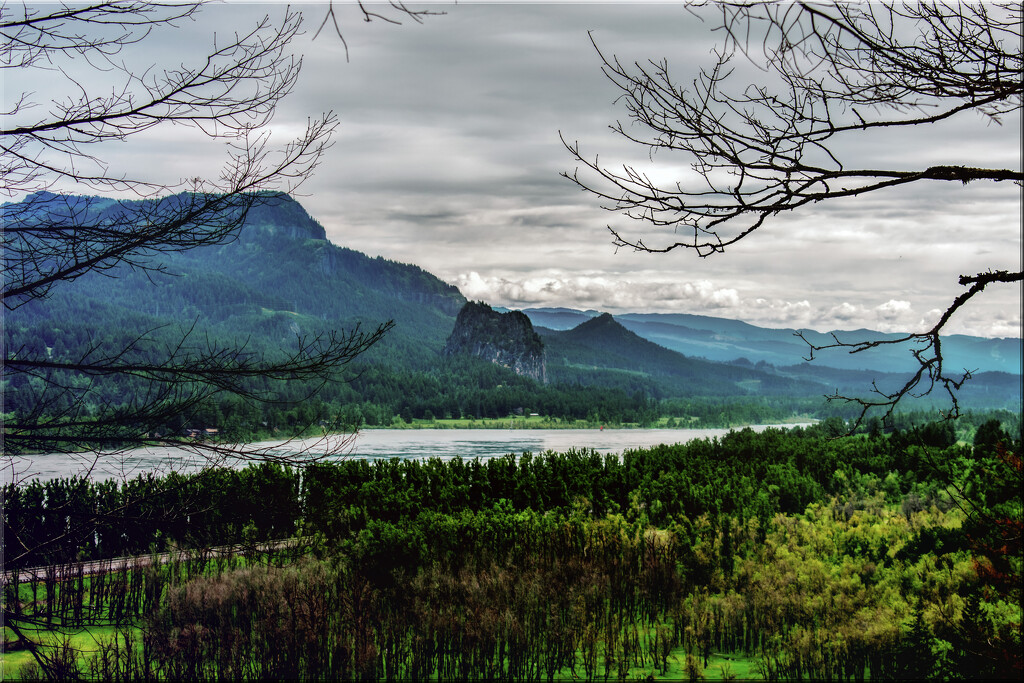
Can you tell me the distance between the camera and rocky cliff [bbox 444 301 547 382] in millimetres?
170625

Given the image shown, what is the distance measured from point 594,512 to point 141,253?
9234 mm

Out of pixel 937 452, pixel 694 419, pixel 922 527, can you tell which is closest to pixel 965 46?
pixel 922 527

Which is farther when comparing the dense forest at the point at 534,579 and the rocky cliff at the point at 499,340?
the rocky cliff at the point at 499,340

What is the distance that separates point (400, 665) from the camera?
8.54 meters

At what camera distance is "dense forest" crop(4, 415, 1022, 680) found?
7.96m

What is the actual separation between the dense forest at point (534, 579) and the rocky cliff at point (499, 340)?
154 meters

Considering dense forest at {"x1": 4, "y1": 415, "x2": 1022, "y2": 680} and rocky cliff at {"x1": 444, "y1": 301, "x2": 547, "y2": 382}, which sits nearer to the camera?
dense forest at {"x1": 4, "y1": 415, "x2": 1022, "y2": 680}

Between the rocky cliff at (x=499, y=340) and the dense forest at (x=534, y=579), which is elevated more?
the rocky cliff at (x=499, y=340)

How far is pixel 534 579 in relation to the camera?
9.43 meters

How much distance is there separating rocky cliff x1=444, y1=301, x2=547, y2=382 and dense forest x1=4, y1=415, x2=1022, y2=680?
154386 mm

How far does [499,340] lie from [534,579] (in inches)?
6526

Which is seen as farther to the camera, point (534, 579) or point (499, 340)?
point (499, 340)

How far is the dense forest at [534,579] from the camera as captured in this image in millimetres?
7961

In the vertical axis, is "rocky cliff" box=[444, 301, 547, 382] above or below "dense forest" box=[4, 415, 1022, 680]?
above
